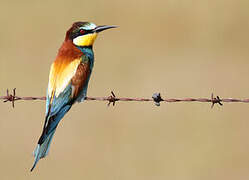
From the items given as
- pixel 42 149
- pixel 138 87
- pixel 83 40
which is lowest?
pixel 42 149

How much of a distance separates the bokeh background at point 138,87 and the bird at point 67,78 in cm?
253

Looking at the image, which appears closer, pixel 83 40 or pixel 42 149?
pixel 42 149

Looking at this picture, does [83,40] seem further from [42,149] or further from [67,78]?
[42,149]

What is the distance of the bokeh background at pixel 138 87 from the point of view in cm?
781

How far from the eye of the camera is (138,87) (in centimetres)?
916

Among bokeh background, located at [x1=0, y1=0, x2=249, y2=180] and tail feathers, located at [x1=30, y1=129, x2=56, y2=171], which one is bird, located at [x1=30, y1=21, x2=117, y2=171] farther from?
bokeh background, located at [x1=0, y1=0, x2=249, y2=180]

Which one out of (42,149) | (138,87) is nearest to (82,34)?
(42,149)

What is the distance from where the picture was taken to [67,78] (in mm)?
5090

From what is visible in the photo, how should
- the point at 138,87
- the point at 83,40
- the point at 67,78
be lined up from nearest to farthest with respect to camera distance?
the point at 67,78 < the point at 83,40 < the point at 138,87

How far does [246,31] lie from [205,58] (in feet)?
4.02

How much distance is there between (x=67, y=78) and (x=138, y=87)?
4105 millimetres

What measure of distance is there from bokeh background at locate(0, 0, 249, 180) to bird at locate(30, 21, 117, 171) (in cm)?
Result: 253

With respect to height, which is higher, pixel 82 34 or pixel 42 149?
pixel 82 34

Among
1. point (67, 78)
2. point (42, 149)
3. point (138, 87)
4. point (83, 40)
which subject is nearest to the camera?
point (42, 149)
